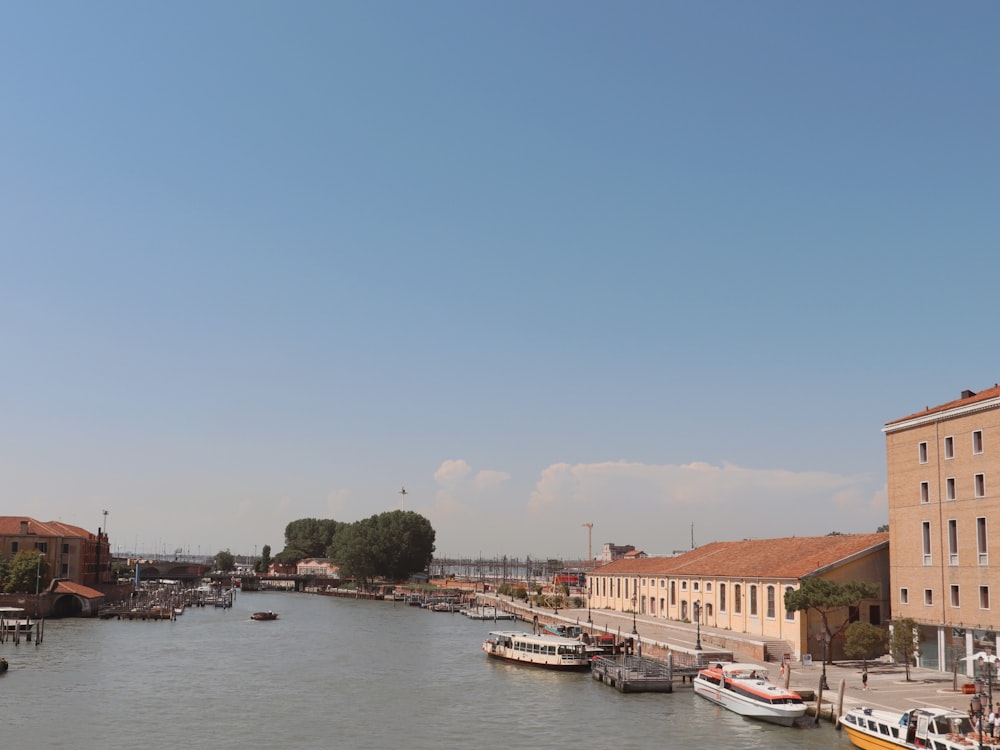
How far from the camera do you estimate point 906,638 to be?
2213 inches

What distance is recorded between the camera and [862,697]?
5025 cm

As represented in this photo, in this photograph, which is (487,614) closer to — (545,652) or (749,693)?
(545,652)

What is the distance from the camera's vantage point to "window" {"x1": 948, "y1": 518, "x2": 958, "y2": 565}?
57.8 meters

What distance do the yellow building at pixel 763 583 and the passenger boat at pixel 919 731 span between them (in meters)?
22.4

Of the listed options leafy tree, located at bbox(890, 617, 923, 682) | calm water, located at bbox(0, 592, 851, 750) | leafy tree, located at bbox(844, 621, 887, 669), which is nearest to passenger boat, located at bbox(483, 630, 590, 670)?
calm water, located at bbox(0, 592, 851, 750)

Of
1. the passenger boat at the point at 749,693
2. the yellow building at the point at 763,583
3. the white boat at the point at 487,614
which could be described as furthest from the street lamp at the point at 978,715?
the white boat at the point at 487,614

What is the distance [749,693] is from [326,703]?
26.3 m

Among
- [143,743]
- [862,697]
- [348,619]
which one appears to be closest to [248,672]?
[143,743]

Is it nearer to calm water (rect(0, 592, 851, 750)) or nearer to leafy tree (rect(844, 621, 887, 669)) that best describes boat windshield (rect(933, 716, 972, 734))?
calm water (rect(0, 592, 851, 750))

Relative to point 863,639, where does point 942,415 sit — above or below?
above

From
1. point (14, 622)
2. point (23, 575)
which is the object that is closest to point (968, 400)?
point (14, 622)

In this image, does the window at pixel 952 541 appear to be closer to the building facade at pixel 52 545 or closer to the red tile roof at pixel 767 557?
the red tile roof at pixel 767 557

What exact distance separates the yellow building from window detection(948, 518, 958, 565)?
9.15m

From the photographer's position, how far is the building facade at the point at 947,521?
55125 millimetres
